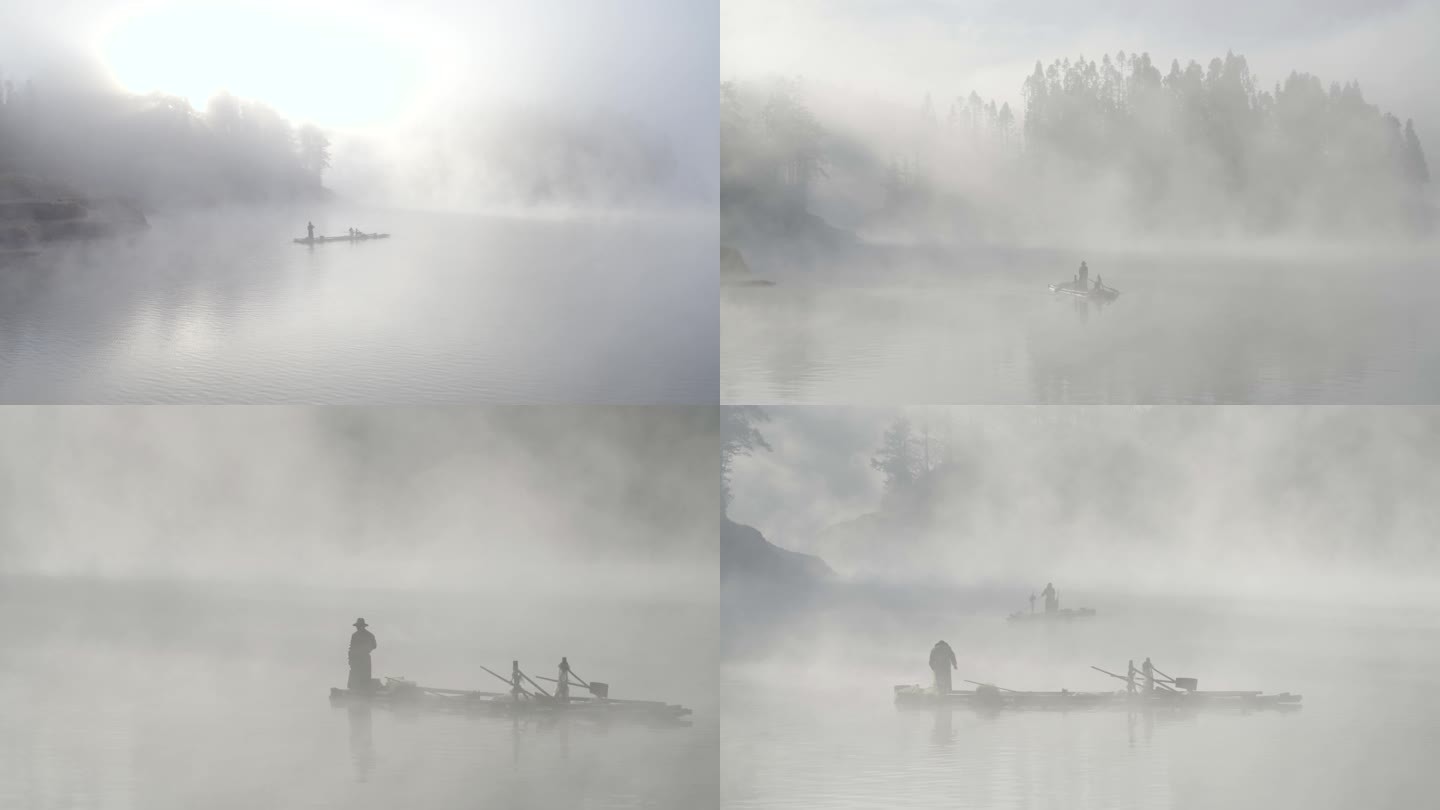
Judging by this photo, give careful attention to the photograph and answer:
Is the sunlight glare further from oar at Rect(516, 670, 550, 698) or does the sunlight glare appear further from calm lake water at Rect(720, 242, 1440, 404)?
oar at Rect(516, 670, 550, 698)

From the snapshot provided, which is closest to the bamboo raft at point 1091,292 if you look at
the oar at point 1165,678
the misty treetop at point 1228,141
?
the misty treetop at point 1228,141

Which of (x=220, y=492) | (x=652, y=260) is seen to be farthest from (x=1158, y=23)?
(x=220, y=492)

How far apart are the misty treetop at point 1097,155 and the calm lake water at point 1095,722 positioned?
6.68 ft

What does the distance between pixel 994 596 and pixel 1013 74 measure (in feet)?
8.64

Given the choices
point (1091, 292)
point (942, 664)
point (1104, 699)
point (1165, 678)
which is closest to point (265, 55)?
point (1091, 292)

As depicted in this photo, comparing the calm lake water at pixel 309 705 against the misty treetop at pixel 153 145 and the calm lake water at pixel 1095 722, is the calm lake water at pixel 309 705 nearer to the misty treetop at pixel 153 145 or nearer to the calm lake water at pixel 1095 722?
the calm lake water at pixel 1095 722

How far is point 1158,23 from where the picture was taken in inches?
257

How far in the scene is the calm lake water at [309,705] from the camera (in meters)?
6.23

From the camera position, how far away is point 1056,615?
21.2ft

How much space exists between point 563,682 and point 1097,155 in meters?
3.83

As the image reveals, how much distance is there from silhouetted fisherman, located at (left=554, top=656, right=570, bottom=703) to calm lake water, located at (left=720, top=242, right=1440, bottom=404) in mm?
1576

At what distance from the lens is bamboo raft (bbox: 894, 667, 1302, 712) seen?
642 cm

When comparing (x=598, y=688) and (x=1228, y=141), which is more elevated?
(x=1228, y=141)

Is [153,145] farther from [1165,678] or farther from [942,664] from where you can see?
[1165,678]
